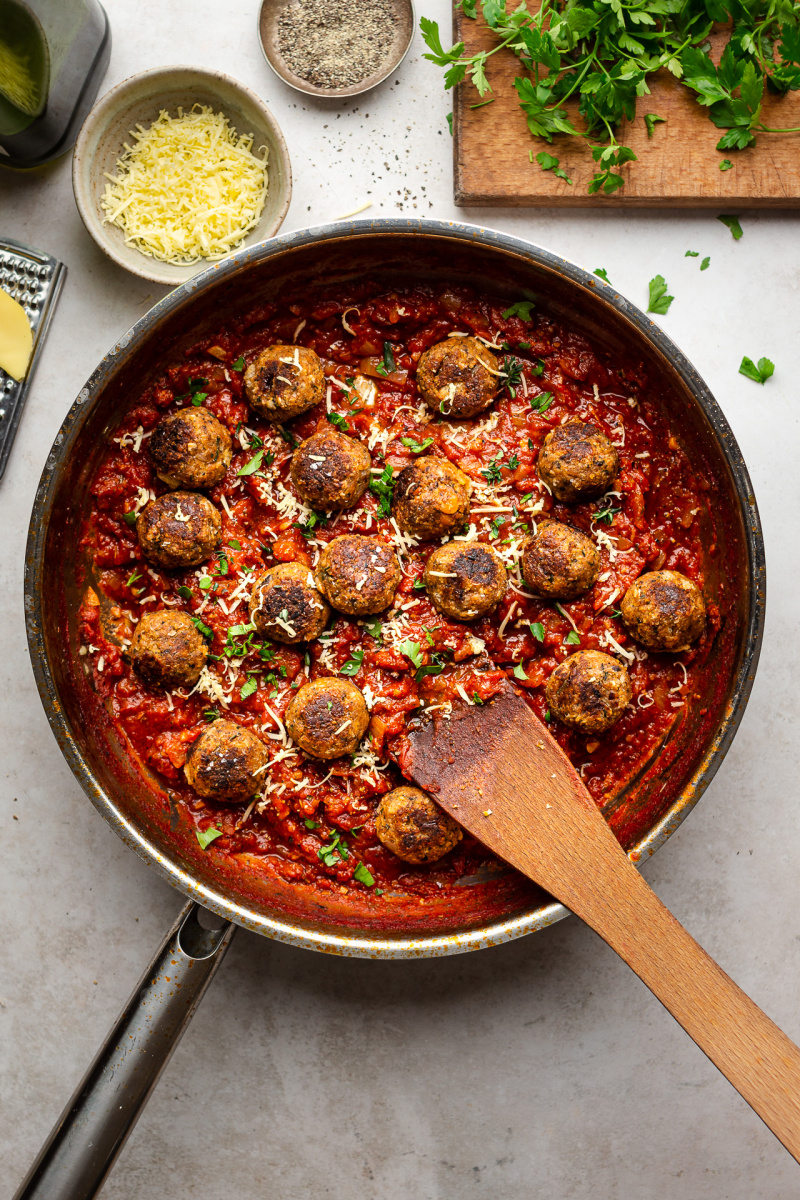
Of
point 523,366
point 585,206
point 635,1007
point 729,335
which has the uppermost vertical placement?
point 585,206

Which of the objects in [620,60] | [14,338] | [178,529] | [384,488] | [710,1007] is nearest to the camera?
[710,1007]

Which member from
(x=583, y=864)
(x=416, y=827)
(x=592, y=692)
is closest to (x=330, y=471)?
A: (x=592, y=692)

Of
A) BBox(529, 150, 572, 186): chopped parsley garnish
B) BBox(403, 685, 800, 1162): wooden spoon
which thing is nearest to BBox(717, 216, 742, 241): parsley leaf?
BBox(529, 150, 572, 186): chopped parsley garnish

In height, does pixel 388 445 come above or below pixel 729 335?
below

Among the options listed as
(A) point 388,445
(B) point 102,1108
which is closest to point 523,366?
(A) point 388,445

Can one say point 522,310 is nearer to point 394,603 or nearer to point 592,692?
point 394,603

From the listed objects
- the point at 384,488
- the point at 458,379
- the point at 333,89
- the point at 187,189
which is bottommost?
the point at 384,488

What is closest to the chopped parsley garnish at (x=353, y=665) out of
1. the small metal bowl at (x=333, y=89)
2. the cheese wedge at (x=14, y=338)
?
the cheese wedge at (x=14, y=338)

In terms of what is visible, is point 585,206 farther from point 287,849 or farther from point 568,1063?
point 568,1063

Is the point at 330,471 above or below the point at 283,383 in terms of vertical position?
below
